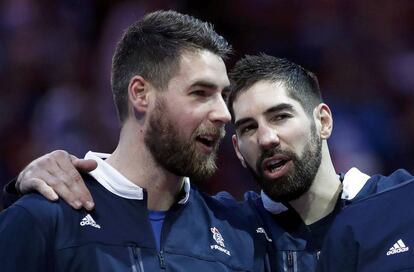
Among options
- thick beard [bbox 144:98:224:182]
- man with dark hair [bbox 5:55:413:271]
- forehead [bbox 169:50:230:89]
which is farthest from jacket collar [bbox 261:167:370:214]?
forehead [bbox 169:50:230:89]

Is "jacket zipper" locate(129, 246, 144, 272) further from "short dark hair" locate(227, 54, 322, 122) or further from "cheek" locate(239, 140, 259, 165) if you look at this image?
"short dark hair" locate(227, 54, 322, 122)

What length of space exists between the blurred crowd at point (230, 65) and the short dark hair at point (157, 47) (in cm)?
341

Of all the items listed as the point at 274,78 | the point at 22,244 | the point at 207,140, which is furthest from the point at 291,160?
the point at 22,244

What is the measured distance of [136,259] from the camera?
3.17 meters

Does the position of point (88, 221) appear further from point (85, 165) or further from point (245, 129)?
point (245, 129)

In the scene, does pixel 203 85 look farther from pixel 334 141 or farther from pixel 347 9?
pixel 347 9

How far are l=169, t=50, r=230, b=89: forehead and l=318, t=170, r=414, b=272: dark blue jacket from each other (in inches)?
30.9

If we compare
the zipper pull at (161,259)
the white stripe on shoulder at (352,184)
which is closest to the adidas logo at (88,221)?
the zipper pull at (161,259)

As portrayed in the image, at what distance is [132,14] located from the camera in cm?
787

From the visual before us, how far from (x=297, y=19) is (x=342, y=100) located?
3.54 feet

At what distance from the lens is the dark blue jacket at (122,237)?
2.97 meters

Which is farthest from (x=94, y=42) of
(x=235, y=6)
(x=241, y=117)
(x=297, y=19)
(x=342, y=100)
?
(x=241, y=117)

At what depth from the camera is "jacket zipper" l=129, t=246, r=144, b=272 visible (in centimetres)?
315

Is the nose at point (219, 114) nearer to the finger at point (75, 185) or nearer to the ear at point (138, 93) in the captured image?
the ear at point (138, 93)
